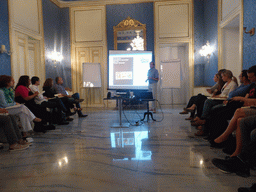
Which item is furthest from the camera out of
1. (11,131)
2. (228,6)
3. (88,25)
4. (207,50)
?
(88,25)

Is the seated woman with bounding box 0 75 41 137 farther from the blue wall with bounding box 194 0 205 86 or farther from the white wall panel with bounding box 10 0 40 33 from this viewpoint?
the blue wall with bounding box 194 0 205 86

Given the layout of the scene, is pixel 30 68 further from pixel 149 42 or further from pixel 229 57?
pixel 229 57

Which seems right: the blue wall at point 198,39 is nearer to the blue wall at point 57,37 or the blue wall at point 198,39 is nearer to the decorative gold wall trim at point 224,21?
the decorative gold wall trim at point 224,21

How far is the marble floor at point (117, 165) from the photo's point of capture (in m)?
1.78

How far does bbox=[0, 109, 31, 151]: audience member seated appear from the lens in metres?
2.67

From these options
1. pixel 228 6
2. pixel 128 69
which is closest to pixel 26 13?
pixel 128 69

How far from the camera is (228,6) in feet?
17.0

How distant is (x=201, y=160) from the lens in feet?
7.62

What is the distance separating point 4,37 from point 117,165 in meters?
4.35

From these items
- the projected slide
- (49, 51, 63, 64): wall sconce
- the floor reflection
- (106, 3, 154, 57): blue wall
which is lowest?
the floor reflection

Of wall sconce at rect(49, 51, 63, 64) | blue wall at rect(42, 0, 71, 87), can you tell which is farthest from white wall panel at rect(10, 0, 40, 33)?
wall sconce at rect(49, 51, 63, 64)

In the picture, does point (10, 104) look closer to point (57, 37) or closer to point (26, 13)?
point (26, 13)

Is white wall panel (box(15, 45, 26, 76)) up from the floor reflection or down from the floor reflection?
up

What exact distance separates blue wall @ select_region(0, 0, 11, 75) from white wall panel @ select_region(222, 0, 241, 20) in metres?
5.35
